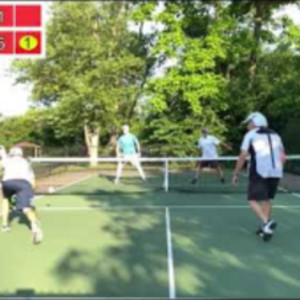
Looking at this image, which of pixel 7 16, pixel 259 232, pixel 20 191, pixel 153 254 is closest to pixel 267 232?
pixel 259 232

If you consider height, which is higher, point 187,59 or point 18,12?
point 187,59

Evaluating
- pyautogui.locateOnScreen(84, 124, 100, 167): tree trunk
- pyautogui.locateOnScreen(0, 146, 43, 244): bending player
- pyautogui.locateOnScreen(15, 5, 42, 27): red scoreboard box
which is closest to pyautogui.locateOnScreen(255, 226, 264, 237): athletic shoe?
pyautogui.locateOnScreen(0, 146, 43, 244): bending player

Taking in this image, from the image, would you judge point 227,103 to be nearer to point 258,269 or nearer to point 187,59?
point 187,59

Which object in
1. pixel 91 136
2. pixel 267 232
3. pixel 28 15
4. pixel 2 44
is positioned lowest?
pixel 267 232

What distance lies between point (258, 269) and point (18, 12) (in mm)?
5116

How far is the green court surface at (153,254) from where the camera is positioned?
23.1 feet

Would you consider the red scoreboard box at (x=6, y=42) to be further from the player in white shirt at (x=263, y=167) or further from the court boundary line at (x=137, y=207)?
the court boundary line at (x=137, y=207)

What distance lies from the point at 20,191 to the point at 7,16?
6.79 metres

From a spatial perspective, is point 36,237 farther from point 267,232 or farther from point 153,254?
point 267,232

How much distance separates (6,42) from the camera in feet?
12.5

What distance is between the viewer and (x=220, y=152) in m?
35.9

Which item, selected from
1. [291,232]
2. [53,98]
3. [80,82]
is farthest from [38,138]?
[291,232]

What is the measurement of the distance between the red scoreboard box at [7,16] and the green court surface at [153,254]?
3.70 metres

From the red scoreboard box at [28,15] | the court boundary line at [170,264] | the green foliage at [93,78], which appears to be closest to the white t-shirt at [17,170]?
the court boundary line at [170,264]
